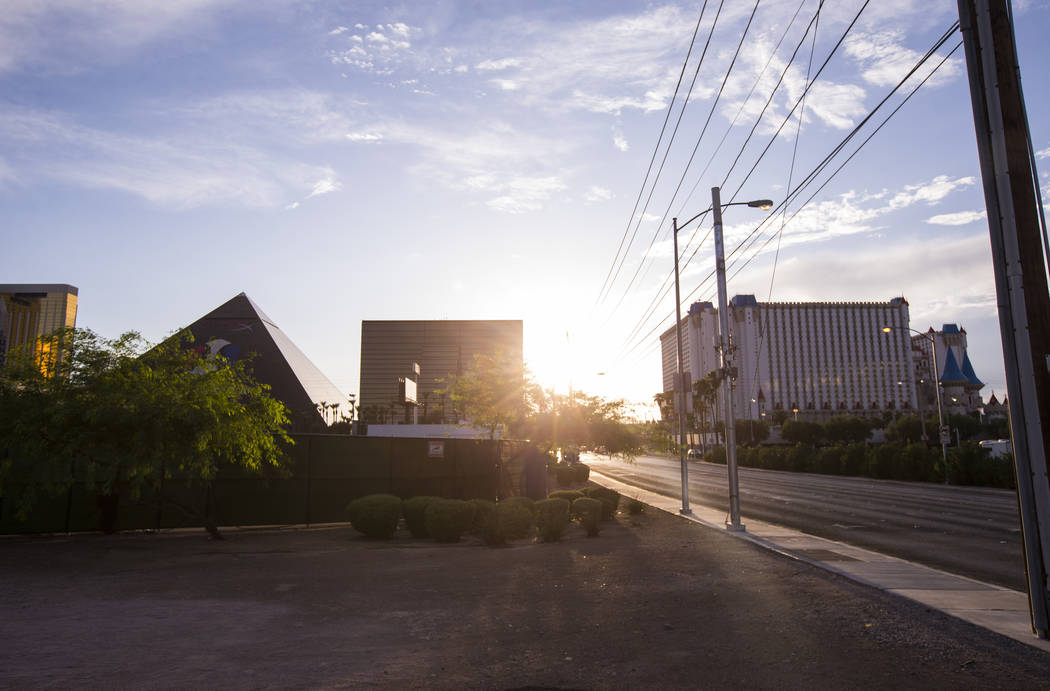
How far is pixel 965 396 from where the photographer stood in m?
185

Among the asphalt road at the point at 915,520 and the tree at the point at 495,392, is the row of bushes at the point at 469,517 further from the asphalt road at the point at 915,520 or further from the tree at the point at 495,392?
the tree at the point at 495,392

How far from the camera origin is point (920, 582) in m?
10.5

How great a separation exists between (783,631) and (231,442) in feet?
42.5

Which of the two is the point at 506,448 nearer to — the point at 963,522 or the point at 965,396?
the point at 963,522

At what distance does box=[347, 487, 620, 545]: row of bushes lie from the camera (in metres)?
15.8

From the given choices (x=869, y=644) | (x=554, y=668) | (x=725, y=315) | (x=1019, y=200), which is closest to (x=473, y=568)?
(x=554, y=668)

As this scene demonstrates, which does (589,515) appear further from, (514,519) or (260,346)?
(260,346)

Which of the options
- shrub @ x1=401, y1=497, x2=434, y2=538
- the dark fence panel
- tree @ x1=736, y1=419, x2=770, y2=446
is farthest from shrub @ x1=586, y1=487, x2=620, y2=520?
tree @ x1=736, y1=419, x2=770, y2=446

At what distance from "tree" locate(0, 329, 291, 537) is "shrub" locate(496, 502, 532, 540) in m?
5.97

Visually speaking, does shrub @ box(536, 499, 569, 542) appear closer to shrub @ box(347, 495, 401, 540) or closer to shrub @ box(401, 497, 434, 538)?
shrub @ box(401, 497, 434, 538)

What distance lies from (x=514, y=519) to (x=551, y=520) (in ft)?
2.78

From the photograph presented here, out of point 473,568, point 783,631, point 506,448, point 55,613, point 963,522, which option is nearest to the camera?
point 783,631

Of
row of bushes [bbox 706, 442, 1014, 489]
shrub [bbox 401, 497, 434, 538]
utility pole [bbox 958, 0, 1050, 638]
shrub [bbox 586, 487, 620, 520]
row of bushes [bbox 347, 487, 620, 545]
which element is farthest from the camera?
row of bushes [bbox 706, 442, 1014, 489]

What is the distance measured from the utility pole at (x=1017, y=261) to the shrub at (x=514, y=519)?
33.0ft
